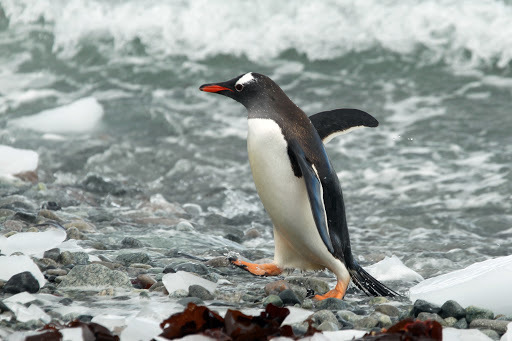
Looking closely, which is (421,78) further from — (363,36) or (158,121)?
(158,121)

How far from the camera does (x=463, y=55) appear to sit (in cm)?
945

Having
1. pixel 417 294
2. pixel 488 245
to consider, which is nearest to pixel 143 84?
pixel 488 245

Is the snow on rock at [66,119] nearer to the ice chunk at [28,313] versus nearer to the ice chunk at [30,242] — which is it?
the ice chunk at [30,242]

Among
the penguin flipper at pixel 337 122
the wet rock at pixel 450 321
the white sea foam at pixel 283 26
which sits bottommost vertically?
the wet rock at pixel 450 321

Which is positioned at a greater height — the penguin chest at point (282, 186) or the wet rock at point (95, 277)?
the penguin chest at point (282, 186)

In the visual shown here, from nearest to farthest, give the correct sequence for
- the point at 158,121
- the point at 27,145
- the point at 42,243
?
the point at 42,243, the point at 27,145, the point at 158,121

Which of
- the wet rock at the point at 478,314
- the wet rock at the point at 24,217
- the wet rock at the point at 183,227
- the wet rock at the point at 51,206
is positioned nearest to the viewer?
the wet rock at the point at 478,314

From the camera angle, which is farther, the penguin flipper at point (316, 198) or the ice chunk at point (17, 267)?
the penguin flipper at point (316, 198)

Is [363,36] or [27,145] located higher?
[363,36]

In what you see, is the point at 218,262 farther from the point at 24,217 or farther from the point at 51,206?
the point at 51,206

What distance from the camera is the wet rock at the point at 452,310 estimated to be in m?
2.73

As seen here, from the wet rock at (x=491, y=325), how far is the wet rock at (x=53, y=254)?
5.64 feet

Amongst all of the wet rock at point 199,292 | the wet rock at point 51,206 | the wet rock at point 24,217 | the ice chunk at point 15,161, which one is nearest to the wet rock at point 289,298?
the wet rock at point 199,292

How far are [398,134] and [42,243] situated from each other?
4.71m
